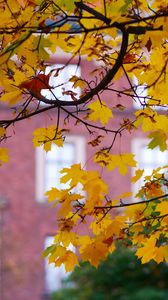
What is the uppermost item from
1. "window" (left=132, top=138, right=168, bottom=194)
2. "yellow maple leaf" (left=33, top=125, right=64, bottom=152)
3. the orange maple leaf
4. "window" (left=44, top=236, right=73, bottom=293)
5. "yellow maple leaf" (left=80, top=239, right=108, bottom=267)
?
"window" (left=132, top=138, right=168, bottom=194)

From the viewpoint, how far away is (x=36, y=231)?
23703 millimetres

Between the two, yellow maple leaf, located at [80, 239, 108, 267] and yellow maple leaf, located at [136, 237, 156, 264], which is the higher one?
yellow maple leaf, located at [136, 237, 156, 264]

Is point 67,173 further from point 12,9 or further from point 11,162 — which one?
point 11,162

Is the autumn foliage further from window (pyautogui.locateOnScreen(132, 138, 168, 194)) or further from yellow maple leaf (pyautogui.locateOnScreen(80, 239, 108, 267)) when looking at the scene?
window (pyautogui.locateOnScreen(132, 138, 168, 194))

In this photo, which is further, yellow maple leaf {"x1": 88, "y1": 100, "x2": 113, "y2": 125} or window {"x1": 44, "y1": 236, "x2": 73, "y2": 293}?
window {"x1": 44, "y1": 236, "x2": 73, "y2": 293}

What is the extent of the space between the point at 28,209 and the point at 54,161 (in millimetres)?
1402

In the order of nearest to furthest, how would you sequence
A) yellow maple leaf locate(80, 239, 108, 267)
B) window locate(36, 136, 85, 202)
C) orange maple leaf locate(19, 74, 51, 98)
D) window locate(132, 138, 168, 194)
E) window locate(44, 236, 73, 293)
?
1. orange maple leaf locate(19, 74, 51, 98)
2. yellow maple leaf locate(80, 239, 108, 267)
3. window locate(44, 236, 73, 293)
4. window locate(36, 136, 85, 202)
5. window locate(132, 138, 168, 194)

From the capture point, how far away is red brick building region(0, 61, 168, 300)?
76.0 ft

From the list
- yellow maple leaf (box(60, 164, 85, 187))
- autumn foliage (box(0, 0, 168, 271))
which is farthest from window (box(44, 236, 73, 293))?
yellow maple leaf (box(60, 164, 85, 187))

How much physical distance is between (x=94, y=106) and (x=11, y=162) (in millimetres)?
19770

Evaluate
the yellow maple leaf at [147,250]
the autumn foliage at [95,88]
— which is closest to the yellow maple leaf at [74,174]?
the autumn foliage at [95,88]

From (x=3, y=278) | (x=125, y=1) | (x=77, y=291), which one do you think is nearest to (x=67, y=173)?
(x=125, y=1)

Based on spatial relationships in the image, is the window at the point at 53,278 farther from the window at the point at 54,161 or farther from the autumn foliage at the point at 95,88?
the autumn foliage at the point at 95,88

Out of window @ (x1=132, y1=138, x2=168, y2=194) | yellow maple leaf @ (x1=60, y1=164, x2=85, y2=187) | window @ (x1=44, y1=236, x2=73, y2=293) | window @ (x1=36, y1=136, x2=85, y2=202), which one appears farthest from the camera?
window @ (x1=132, y1=138, x2=168, y2=194)
